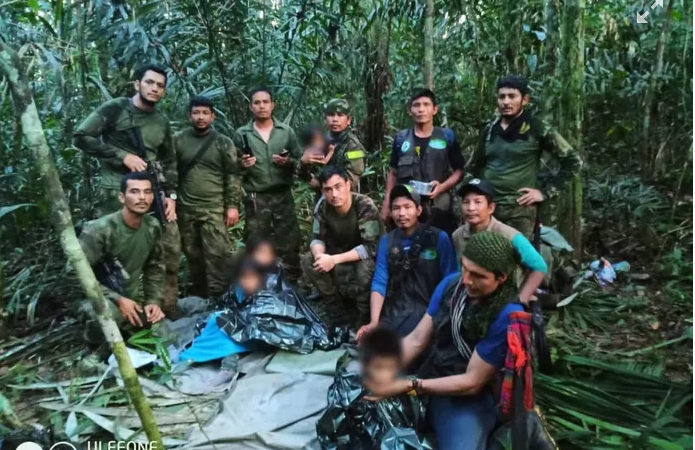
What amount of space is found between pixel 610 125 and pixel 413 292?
18.0 feet

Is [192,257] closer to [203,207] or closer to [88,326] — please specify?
[203,207]

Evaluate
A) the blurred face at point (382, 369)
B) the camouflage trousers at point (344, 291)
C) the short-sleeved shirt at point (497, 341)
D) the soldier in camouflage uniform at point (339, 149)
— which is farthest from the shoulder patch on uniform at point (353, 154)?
the short-sleeved shirt at point (497, 341)

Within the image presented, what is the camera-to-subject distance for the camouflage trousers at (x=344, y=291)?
4.19 metres

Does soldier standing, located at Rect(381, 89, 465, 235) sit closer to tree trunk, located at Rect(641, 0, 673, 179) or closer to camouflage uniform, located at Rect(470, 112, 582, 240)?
camouflage uniform, located at Rect(470, 112, 582, 240)

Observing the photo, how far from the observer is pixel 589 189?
6848 millimetres

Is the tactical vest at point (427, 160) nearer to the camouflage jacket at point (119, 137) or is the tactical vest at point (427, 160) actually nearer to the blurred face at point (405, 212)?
the blurred face at point (405, 212)

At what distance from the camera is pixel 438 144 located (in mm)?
4348

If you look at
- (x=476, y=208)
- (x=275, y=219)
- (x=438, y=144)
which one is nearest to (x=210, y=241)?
(x=275, y=219)

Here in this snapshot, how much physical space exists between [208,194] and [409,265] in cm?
209

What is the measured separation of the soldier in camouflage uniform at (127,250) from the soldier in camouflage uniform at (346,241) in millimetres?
1196

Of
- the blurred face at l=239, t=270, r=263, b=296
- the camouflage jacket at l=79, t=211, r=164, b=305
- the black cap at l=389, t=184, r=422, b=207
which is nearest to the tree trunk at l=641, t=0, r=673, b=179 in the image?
the black cap at l=389, t=184, r=422, b=207

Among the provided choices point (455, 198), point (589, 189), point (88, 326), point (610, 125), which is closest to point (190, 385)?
point (88, 326)

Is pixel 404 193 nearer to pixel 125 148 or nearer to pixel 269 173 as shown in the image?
pixel 269 173

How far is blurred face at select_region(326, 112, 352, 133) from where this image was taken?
15.5ft
